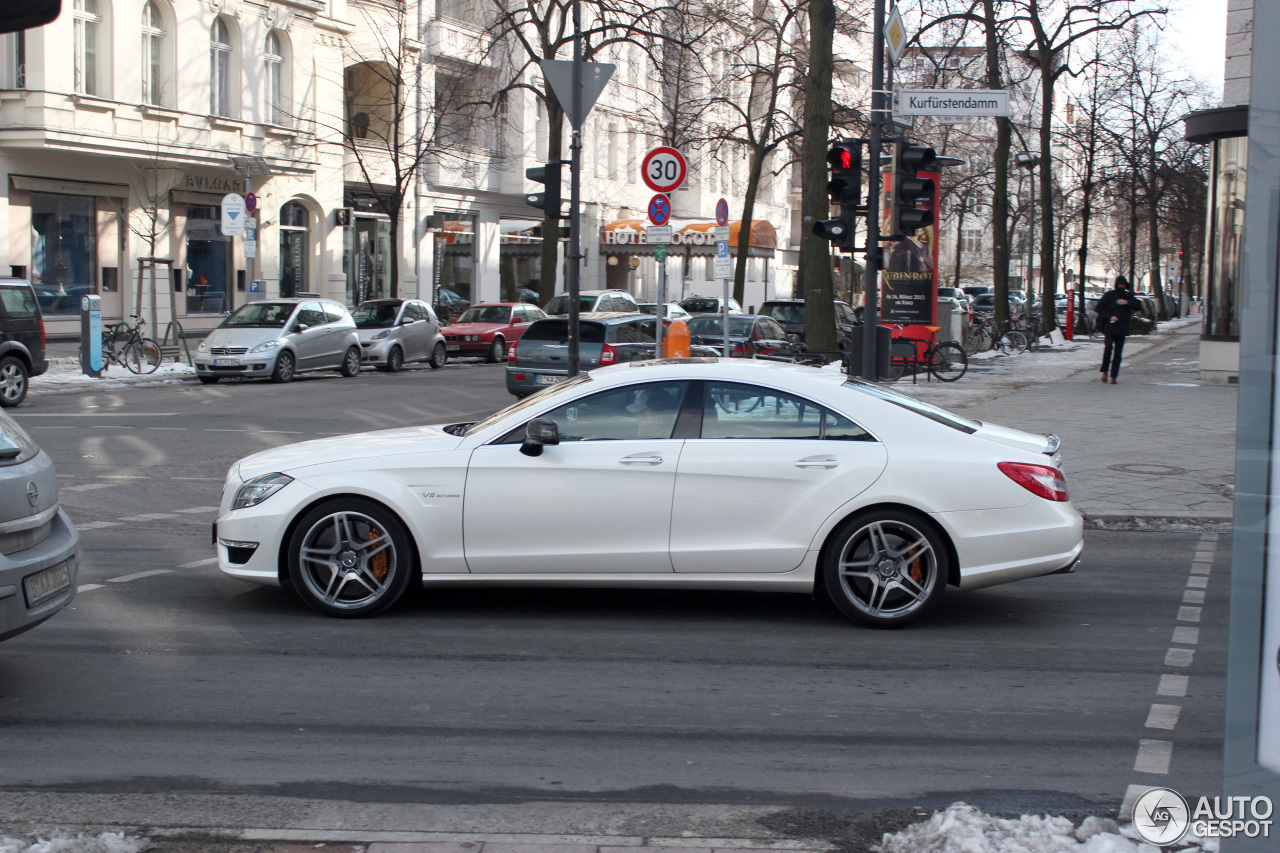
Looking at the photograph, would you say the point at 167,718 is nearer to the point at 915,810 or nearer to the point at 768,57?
the point at 915,810

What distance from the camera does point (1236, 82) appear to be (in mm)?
24891

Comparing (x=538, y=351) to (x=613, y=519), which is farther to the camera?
(x=538, y=351)

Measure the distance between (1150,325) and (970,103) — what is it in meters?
41.0

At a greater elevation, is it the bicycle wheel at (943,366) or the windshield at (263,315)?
the windshield at (263,315)

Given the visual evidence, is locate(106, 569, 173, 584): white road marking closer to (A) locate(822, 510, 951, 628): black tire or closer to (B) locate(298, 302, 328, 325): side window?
(A) locate(822, 510, 951, 628): black tire

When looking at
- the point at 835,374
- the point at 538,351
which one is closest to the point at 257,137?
the point at 538,351

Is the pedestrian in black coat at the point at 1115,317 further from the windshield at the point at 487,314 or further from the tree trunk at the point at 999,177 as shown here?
the windshield at the point at 487,314

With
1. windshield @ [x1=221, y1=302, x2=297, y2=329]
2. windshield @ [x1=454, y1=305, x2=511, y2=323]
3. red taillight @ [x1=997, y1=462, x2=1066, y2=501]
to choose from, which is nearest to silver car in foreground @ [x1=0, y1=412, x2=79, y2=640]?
red taillight @ [x1=997, y1=462, x2=1066, y2=501]

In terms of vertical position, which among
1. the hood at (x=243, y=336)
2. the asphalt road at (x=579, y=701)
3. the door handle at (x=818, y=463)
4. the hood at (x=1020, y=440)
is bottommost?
the asphalt road at (x=579, y=701)

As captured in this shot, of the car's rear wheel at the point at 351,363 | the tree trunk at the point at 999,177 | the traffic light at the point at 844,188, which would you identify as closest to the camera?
the traffic light at the point at 844,188

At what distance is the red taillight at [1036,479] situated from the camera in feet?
21.8

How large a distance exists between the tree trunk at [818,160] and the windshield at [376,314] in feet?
32.9

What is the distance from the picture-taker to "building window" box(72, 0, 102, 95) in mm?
27469

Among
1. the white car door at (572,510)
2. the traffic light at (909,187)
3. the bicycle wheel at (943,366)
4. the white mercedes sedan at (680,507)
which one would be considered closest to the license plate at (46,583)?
the white mercedes sedan at (680,507)
